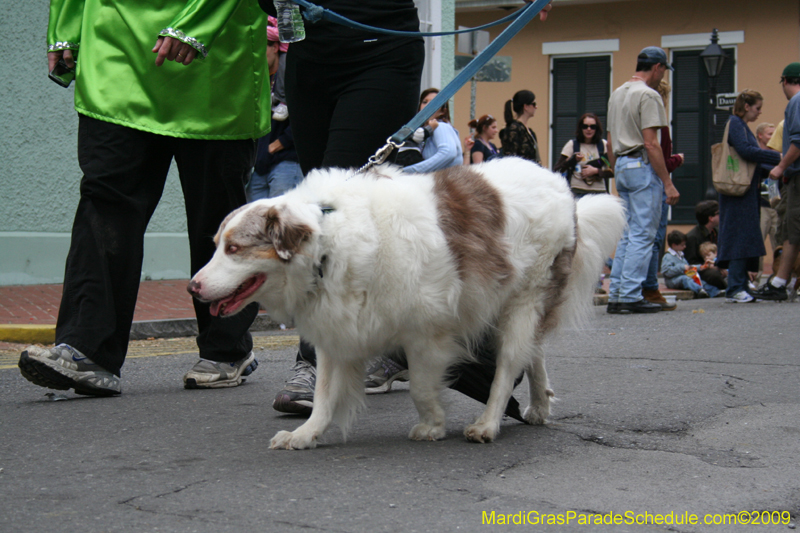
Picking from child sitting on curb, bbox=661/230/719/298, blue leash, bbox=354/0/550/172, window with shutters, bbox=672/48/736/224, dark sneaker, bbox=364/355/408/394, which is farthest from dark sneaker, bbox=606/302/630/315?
window with shutters, bbox=672/48/736/224

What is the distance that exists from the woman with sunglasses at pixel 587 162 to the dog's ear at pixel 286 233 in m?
6.76

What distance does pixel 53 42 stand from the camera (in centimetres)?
395

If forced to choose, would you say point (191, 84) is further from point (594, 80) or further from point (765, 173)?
point (594, 80)

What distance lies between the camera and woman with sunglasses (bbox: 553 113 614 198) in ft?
30.5

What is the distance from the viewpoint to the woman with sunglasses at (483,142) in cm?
974

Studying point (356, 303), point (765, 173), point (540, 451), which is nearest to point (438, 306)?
point (356, 303)

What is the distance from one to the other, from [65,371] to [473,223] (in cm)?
178

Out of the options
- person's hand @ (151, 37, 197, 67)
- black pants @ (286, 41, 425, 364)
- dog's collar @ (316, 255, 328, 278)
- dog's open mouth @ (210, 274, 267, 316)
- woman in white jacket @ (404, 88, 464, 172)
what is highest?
person's hand @ (151, 37, 197, 67)

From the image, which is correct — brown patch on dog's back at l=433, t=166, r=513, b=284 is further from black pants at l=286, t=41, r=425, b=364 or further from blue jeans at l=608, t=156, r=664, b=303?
blue jeans at l=608, t=156, r=664, b=303

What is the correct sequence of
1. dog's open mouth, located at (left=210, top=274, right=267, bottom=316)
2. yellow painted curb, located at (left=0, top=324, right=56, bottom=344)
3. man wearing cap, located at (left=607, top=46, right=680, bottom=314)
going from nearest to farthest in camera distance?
dog's open mouth, located at (left=210, top=274, right=267, bottom=316) → yellow painted curb, located at (left=0, top=324, right=56, bottom=344) → man wearing cap, located at (left=607, top=46, right=680, bottom=314)

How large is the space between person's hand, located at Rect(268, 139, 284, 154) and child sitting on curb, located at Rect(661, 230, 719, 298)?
530 centimetres

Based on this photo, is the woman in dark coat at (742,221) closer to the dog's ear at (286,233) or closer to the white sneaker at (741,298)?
the white sneaker at (741,298)

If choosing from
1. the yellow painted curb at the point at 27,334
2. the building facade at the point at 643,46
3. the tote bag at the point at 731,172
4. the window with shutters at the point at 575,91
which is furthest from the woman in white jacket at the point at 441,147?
the window with shutters at the point at 575,91

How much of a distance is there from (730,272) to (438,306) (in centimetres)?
707
